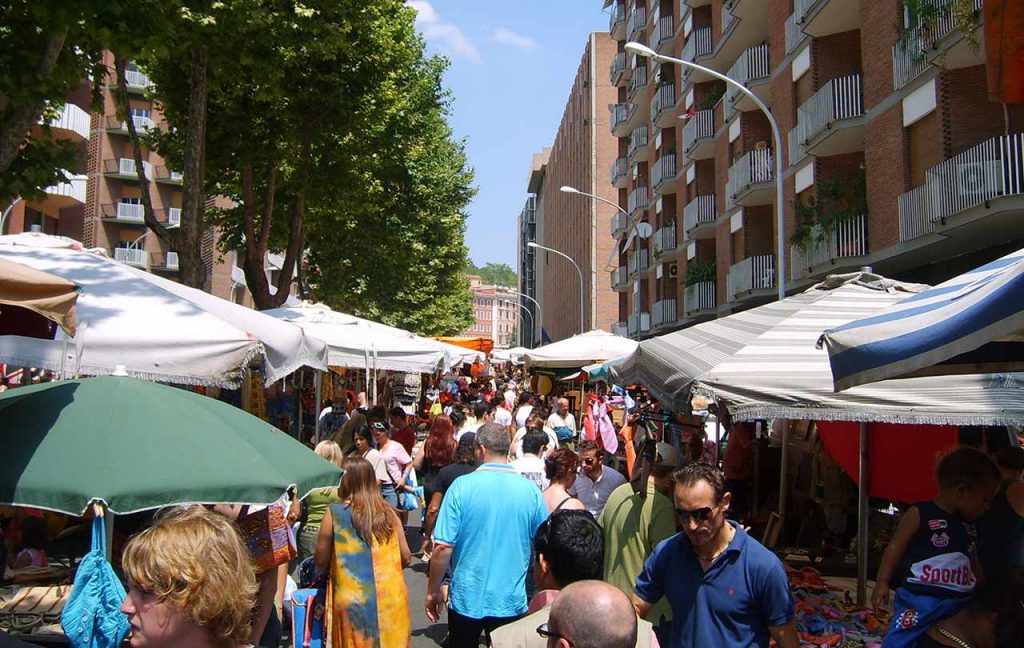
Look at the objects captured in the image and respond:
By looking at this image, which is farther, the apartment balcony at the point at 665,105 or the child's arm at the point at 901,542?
the apartment balcony at the point at 665,105

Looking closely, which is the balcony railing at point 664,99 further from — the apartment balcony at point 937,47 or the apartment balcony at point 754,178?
the apartment balcony at point 937,47

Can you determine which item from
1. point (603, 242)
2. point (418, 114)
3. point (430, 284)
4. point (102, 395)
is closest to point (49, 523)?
point (102, 395)

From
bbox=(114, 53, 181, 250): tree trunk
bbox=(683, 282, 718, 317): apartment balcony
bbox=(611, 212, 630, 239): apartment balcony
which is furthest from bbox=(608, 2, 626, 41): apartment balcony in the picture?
bbox=(114, 53, 181, 250): tree trunk

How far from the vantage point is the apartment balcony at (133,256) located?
5172 cm

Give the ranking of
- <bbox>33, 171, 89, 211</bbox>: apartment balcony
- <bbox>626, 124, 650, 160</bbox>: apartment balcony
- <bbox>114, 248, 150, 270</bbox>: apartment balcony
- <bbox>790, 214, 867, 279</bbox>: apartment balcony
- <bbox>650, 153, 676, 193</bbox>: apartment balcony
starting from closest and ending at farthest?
<bbox>790, 214, 867, 279</bbox>: apartment balcony < <bbox>33, 171, 89, 211</bbox>: apartment balcony < <bbox>650, 153, 676, 193</bbox>: apartment balcony < <bbox>626, 124, 650, 160</bbox>: apartment balcony < <bbox>114, 248, 150, 270</bbox>: apartment balcony

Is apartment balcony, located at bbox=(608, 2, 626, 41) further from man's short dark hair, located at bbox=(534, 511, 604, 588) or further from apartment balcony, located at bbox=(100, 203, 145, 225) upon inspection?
man's short dark hair, located at bbox=(534, 511, 604, 588)

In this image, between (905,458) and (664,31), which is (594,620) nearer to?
(905,458)

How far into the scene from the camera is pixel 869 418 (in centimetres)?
533

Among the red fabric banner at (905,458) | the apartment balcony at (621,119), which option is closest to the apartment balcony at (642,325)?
the apartment balcony at (621,119)

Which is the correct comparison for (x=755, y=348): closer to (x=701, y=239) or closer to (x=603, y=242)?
(x=701, y=239)

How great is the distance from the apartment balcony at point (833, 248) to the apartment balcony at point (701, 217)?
10.2 metres

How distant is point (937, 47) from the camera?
1686 centimetres

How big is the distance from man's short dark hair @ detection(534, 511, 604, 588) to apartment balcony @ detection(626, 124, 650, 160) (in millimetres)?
42659

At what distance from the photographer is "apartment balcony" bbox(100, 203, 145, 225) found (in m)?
52.5
